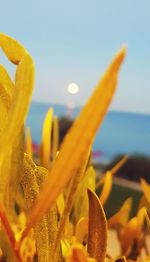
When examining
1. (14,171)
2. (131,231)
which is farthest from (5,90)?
(131,231)

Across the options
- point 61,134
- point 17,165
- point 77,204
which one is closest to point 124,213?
point 77,204

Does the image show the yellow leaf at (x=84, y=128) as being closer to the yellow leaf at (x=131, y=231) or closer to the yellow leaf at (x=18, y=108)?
the yellow leaf at (x=18, y=108)

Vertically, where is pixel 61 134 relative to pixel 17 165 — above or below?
below

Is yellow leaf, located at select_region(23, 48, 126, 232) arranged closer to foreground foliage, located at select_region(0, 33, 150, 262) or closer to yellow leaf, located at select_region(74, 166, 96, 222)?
foreground foliage, located at select_region(0, 33, 150, 262)

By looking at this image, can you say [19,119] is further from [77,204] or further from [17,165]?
[77,204]

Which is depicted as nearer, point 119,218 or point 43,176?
point 43,176

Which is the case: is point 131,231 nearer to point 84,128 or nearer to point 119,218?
point 119,218
